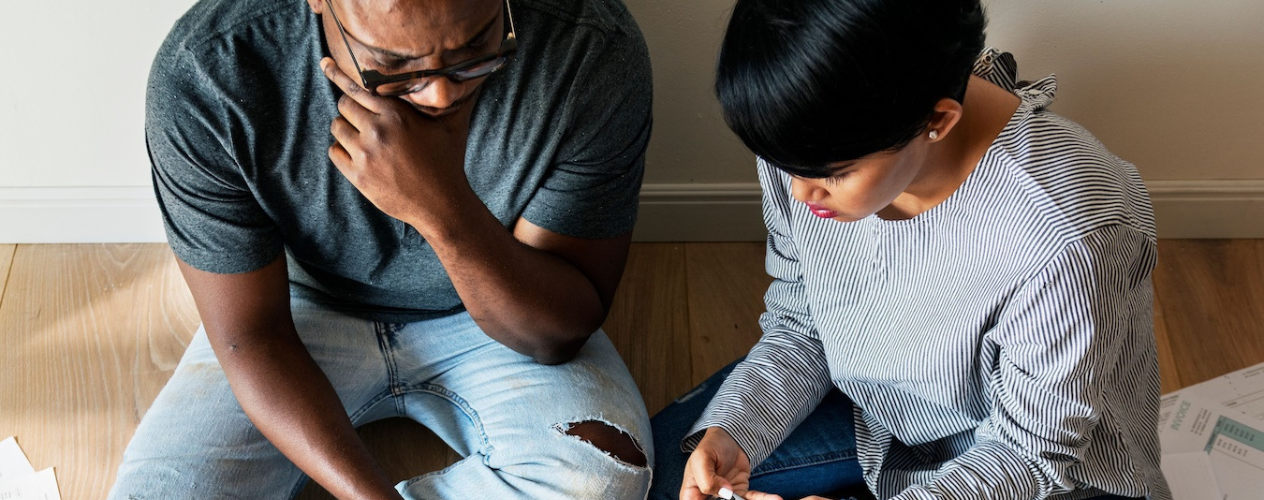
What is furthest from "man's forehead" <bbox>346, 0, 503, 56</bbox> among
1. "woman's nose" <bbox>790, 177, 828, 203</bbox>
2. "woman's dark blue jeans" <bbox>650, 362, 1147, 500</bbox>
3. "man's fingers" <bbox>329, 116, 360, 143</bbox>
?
"woman's dark blue jeans" <bbox>650, 362, 1147, 500</bbox>

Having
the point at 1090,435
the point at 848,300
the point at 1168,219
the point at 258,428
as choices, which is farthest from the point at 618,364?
the point at 1168,219

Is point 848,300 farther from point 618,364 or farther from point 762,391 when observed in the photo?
point 618,364

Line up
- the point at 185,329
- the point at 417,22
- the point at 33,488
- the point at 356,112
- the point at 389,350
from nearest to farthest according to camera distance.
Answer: the point at 417,22, the point at 356,112, the point at 389,350, the point at 33,488, the point at 185,329

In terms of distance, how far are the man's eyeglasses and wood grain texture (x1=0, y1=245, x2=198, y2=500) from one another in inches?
37.5

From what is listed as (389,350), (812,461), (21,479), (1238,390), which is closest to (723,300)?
(812,461)

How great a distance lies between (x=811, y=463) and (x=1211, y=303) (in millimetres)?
962

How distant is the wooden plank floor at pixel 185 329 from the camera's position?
161 cm

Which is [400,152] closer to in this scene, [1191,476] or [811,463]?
[811,463]

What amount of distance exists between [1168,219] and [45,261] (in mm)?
2117

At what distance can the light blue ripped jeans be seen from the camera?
1278 mm

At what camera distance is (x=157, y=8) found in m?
1.49

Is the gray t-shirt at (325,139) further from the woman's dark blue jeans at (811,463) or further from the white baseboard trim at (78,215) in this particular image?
the white baseboard trim at (78,215)

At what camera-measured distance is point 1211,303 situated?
5.90 feet

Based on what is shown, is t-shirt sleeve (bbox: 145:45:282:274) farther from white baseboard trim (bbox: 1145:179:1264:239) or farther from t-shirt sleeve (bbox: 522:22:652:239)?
white baseboard trim (bbox: 1145:179:1264:239)
